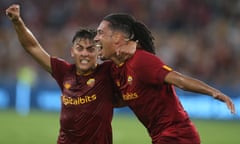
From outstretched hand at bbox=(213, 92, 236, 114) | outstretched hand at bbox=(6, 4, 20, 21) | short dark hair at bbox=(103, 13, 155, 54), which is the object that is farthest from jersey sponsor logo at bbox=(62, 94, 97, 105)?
outstretched hand at bbox=(213, 92, 236, 114)

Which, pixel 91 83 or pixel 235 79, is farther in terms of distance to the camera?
pixel 235 79

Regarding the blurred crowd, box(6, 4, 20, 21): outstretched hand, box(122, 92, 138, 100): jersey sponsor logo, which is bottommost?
box(122, 92, 138, 100): jersey sponsor logo

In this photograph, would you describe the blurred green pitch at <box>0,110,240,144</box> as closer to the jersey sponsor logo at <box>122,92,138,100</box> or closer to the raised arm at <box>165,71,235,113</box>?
the jersey sponsor logo at <box>122,92,138,100</box>

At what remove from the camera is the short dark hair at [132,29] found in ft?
25.1

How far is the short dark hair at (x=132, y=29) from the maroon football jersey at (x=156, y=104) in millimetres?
278

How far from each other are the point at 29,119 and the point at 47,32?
4880mm

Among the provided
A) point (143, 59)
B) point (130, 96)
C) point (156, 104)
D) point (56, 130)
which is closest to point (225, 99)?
point (156, 104)

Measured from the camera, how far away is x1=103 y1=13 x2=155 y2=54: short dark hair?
7.64 m

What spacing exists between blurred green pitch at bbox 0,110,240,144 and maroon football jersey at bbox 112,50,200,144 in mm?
6825

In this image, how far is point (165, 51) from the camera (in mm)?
20281

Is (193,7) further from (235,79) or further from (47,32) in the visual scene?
(47,32)

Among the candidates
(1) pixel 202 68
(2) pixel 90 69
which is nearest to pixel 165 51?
(1) pixel 202 68

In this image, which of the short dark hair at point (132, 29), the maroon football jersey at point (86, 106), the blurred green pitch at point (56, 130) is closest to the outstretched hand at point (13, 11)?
the maroon football jersey at point (86, 106)

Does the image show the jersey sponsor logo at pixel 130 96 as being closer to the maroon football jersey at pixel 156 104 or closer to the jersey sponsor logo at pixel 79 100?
the maroon football jersey at pixel 156 104
